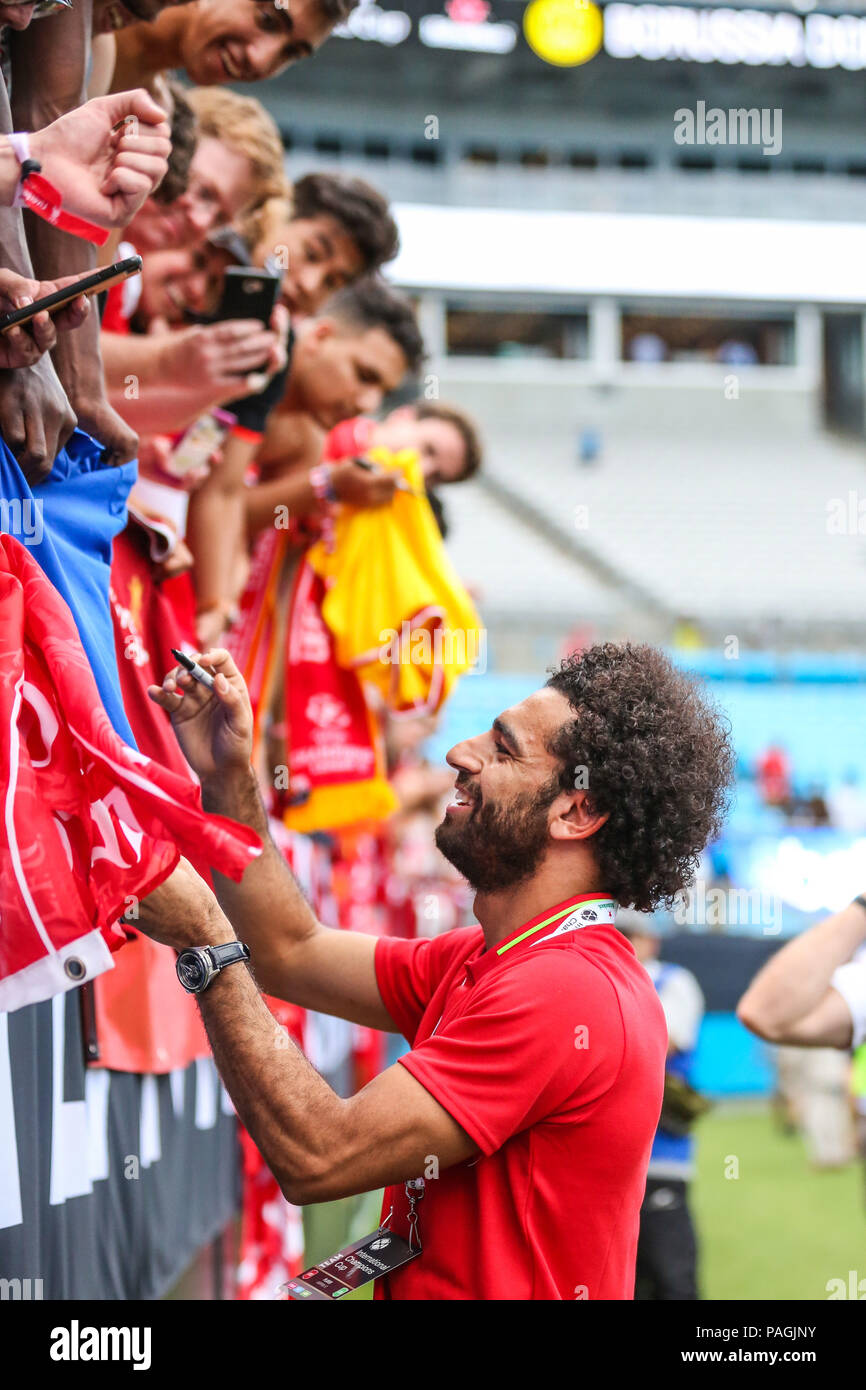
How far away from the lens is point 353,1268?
1.67m

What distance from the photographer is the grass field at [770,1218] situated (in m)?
5.62

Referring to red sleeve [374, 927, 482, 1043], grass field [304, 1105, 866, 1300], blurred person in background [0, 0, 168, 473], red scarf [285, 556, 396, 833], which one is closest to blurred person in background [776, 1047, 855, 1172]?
grass field [304, 1105, 866, 1300]

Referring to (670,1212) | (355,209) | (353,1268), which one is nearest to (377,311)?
(355,209)

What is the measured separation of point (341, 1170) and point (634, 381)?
19.8 m

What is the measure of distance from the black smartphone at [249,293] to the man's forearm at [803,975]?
1.56 meters

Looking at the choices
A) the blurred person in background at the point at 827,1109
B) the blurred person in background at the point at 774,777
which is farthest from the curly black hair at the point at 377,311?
the blurred person in background at the point at 774,777

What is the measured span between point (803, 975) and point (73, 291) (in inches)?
74.7

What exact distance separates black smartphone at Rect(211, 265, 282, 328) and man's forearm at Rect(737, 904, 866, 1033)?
156 cm

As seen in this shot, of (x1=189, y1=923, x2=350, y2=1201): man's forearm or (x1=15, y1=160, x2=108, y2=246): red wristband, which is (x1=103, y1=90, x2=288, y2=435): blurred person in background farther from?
(x1=189, y1=923, x2=350, y2=1201): man's forearm

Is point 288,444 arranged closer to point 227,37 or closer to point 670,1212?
point 227,37

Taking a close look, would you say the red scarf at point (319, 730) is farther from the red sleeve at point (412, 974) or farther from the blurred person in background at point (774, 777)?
the blurred person in background at point (774, 777)
